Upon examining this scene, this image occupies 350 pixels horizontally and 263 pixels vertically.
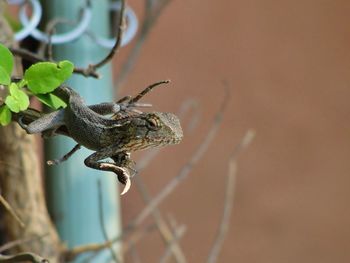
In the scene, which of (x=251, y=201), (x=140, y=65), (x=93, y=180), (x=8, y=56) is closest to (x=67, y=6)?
(x=93, y=180)

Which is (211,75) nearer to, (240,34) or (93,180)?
(240,34)

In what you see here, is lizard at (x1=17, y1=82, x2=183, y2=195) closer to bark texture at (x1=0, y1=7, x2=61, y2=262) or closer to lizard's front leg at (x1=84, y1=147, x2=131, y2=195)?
lizard's front leg at (x1=84, y1=147, x2=131, y2=195)

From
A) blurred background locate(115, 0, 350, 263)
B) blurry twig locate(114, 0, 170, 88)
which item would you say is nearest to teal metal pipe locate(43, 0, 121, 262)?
blurry twig locate(114, 0, 170, 88)

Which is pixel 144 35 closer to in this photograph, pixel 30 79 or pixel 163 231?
pixel 163 231

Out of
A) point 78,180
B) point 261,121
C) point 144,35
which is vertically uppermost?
point 144,35

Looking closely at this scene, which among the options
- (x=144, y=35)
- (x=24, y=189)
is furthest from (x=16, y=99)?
(x=144, y=35)

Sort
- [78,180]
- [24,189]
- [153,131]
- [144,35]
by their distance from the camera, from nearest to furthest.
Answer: [153,131]
[24,189]
[78,180]
[144,35]
